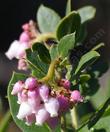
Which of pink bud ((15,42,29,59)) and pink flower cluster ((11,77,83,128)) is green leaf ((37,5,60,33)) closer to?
pink bud ((15,42,29,59))

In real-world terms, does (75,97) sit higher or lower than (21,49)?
lower

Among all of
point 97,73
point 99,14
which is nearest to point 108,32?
point 99,14

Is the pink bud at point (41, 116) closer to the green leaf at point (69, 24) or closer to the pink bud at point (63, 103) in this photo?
the pink bud at point (63, 103)

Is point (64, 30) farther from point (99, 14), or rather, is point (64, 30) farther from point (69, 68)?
point (99, 14)

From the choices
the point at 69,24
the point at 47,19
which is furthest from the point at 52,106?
the point at 47,19

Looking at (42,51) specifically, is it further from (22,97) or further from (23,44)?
(23,44)

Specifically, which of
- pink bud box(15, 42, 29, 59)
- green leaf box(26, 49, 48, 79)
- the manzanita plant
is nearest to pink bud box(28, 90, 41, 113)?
the manzanita plant
